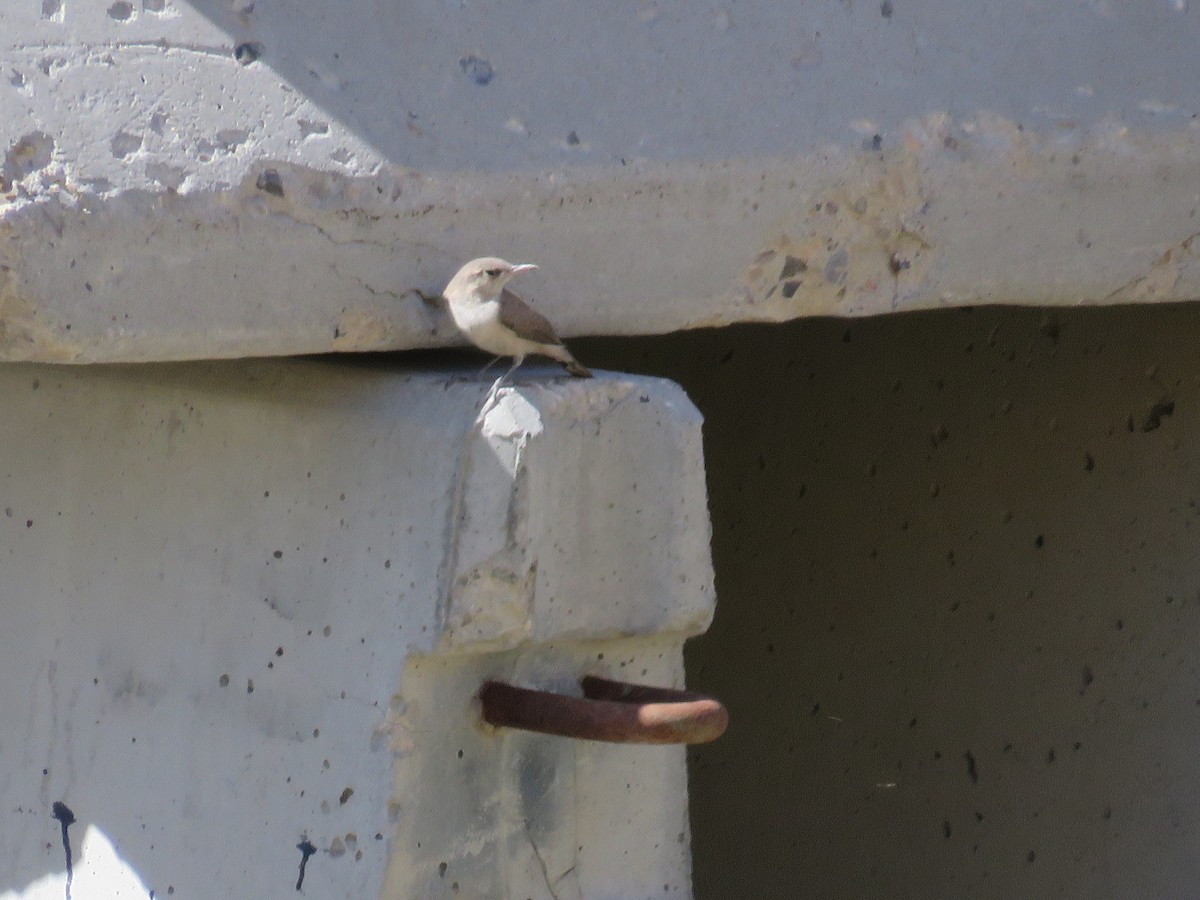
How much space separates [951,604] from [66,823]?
6.25 ft

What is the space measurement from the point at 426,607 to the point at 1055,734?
1821 mm

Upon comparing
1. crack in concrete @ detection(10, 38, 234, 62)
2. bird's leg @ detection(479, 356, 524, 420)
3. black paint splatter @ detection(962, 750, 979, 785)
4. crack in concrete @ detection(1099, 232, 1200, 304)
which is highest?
crack in concrete @ detection(10, 38, 234, 62)

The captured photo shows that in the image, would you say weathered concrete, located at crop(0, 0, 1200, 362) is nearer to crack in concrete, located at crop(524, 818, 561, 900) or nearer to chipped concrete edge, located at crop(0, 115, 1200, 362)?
chipped concrete edge, located at crop(0, 115, 1200, 362)

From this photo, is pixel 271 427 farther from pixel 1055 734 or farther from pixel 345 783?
pixel 1055 734

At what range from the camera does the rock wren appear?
1836 millimetres

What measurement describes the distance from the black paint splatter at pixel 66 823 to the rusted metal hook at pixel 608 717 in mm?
759

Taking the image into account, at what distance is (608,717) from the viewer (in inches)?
67.6

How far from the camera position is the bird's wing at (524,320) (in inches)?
72.7

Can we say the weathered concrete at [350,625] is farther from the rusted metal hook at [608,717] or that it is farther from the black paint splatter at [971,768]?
the black paint splatter at [971,768]

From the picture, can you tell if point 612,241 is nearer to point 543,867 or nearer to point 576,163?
point 576,163

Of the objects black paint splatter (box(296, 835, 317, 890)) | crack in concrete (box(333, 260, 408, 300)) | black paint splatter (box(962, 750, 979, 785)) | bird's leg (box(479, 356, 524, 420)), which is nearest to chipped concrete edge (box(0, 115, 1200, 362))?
crack in concrete (box(333, 260, 408, 300))

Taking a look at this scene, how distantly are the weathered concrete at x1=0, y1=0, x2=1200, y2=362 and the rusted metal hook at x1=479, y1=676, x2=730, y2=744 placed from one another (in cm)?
47

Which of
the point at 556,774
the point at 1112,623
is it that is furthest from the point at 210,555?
the point at 1112,623

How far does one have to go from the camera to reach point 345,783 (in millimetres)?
1811
